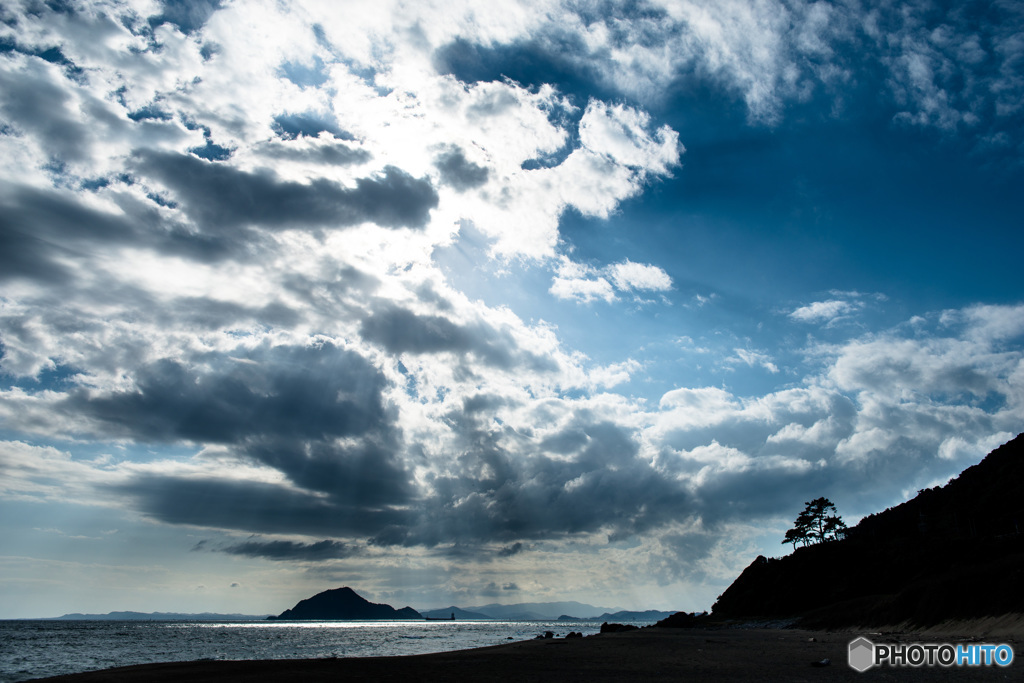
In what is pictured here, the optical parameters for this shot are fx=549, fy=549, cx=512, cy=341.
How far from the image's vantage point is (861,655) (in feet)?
88.1

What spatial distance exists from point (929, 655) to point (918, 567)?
2098 inches

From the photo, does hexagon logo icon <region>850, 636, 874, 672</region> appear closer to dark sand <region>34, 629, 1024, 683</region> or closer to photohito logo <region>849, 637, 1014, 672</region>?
photohito logo <region>849, 637, 1014, 672</region>

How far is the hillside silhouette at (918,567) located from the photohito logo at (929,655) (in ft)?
Answer: 25.9

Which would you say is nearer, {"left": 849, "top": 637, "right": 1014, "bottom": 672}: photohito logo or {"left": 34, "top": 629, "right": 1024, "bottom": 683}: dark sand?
{"left": 34, "top": 629, "right": 1024, "bottom": 683}: dark sand

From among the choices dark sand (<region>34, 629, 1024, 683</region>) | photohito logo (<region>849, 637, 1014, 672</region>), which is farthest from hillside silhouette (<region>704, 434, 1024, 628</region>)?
photohito logo (<region>849, 637, 1014, 672</region>)

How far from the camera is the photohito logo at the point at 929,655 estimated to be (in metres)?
23.0

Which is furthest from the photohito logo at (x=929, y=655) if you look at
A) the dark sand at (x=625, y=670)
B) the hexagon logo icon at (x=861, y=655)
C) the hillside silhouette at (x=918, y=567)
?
the hillside silhouette at (x=918, y=567)

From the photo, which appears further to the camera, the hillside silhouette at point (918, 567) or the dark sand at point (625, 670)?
the hillside silhouette at point (918, 567)

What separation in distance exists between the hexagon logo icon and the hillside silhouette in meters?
9.66

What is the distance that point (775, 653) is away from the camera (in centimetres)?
3089

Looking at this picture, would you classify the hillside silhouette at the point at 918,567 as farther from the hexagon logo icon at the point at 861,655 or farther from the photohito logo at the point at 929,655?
the hexagon logo icon at the point at 861,655

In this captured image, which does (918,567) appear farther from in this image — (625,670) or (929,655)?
(625,670)

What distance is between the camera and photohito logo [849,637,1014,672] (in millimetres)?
22984

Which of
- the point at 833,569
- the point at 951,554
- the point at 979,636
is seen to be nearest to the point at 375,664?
the point at 979,636
